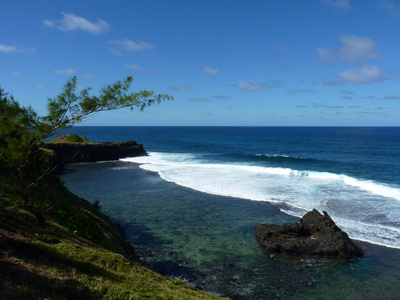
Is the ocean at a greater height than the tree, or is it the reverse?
the tree

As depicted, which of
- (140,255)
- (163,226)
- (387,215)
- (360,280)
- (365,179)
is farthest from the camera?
(365,179)

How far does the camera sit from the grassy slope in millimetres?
8539

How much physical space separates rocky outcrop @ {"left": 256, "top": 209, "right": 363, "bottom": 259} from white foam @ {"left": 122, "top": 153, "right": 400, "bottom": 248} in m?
2.74

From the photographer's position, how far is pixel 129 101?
12.0 meters

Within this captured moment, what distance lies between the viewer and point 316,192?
32.8 meters

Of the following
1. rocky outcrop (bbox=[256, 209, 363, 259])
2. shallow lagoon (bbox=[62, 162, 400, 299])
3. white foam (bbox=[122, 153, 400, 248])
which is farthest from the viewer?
white foam (bbox=[122, 153, 400, 248])

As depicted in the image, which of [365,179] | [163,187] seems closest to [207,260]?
[163,187]

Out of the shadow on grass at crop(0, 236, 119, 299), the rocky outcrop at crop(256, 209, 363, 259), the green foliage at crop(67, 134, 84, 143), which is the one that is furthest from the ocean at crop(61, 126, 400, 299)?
the green foliage at crop(67, 134, 84, 143)

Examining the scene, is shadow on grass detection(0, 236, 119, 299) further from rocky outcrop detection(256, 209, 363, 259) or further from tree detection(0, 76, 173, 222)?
rocky outcrop detection(256, 209, 363, 259)

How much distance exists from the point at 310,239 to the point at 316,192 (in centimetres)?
1514

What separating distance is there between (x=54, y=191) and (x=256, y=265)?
12.9 meters

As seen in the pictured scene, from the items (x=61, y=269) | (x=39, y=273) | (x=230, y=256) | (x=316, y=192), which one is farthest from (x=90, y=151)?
(x=39, y=273)

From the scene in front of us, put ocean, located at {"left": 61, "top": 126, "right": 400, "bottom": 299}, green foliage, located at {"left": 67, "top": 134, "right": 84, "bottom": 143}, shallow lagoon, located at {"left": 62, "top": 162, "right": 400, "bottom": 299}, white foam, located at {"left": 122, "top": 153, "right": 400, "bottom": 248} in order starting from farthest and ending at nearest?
green foliage, located at {"left": 67, "top": 134, "right": 84, "bottom": 143}, white foam, located at {"left": 122, "top": 153, "right": 400, "bottom": 248}, ocean, located at {"left": 61, "top": 126, "right": 400, "bottom": 299}, shallow lagoon, located at {"left": 62, "top": 162, "right": 400, "bottom": 299}

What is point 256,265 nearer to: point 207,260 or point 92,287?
point 207,260
